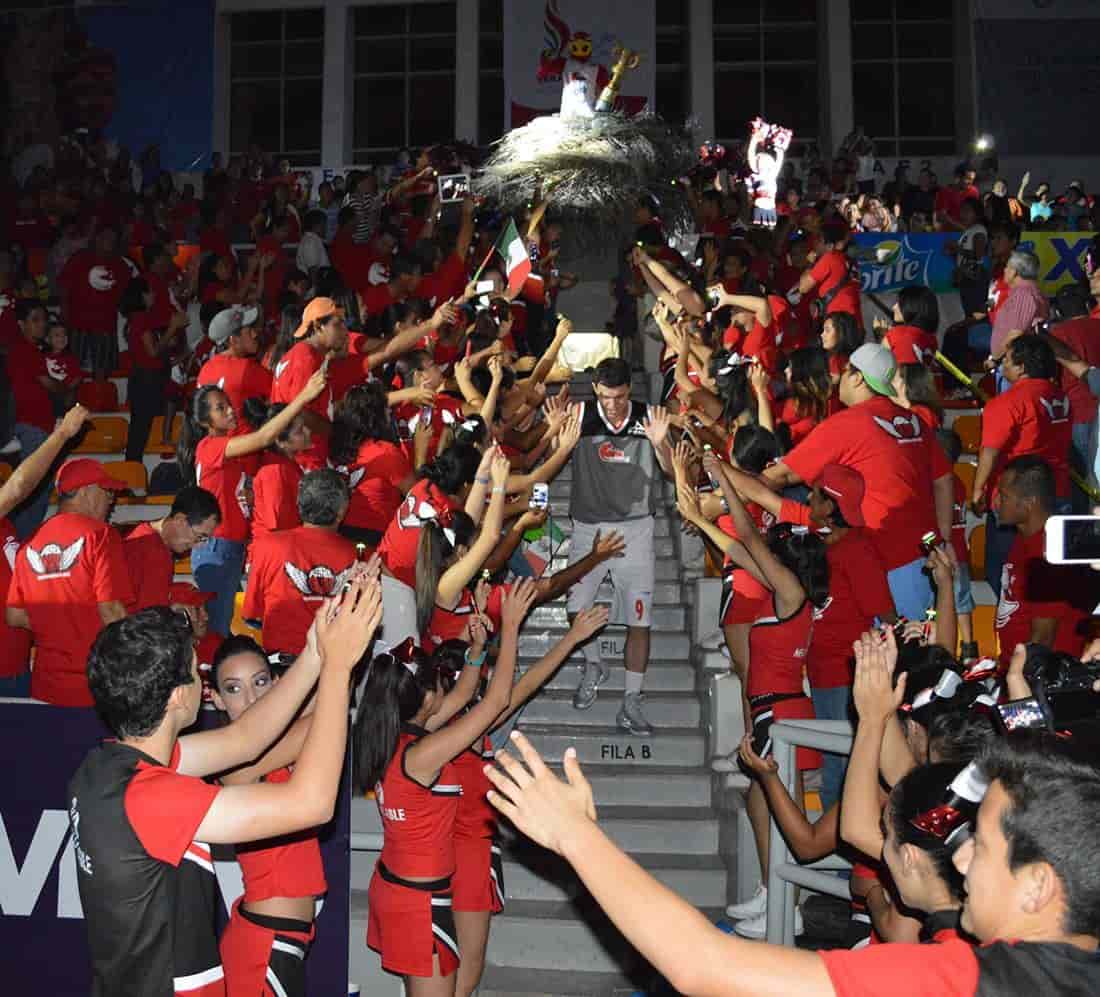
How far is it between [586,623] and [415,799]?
959mm

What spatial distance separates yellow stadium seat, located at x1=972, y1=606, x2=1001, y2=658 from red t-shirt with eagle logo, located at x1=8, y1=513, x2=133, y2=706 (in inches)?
175

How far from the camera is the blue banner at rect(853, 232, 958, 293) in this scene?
46.0 feet

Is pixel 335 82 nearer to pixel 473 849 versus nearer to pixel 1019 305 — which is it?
pixel 1019 305

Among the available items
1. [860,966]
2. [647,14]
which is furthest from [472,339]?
[647,14]

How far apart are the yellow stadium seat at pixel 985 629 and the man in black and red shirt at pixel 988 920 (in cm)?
530

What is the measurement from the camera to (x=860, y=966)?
249 centimetres

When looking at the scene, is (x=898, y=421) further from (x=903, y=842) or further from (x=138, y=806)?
(x=138, y=806)

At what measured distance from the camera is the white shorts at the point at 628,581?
8.42 m

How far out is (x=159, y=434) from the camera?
12281mm

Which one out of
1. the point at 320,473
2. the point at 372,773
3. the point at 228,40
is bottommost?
the point at 372,773

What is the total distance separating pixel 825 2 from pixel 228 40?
12.3 m

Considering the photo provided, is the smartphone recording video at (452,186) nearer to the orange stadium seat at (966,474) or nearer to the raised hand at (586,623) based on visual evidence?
the orange stadium seat at (966,474)

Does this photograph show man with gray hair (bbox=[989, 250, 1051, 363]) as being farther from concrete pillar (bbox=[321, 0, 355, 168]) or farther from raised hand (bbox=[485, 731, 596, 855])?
concrete pillar (bbox=[321, 0, 355, 168])

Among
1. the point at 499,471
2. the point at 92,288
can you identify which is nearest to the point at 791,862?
the point at 499,471
